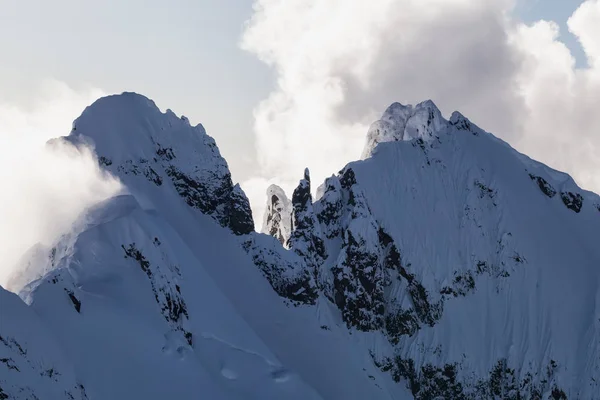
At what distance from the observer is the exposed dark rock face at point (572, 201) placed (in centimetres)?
19312

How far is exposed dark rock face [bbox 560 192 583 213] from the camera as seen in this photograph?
193m

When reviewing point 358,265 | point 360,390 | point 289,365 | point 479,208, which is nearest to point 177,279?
point 289,365

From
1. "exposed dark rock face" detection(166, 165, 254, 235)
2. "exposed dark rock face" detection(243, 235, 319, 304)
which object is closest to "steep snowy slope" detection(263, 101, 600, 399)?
"exposed dark rock face" detection(243, 235, 319, 304)

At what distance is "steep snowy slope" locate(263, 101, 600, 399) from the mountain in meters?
0.36

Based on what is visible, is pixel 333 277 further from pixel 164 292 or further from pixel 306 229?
pixel 164 292

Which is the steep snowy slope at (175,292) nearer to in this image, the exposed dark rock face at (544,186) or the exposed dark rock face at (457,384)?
the exposed dark rock face at (457,384)

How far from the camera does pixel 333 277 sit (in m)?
176

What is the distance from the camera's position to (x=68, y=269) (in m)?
109

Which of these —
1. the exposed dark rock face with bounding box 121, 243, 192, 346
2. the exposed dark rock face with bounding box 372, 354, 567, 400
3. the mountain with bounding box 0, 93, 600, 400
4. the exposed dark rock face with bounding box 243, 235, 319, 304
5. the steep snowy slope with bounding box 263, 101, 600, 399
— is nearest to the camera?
→ the mountain with bounding box 0, 93, 600, 400

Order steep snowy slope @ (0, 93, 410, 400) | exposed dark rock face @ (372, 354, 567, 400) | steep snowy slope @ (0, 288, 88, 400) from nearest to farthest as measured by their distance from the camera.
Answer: steep snowy slope @ (0, 288, 88, 400), steep snowy slope @ (0, 93, 410, 400), exposed dark rock face @ (372, 354, 567, 400)

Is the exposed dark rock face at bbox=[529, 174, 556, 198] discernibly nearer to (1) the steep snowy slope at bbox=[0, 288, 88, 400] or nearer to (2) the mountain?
(2) the mountain

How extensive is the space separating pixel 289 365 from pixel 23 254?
166 feet

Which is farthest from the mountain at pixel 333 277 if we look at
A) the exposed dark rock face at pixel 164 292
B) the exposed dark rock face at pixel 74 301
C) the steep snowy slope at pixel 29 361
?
the steep snowy slope at pixel 29 361

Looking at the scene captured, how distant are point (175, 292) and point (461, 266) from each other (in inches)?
3160
